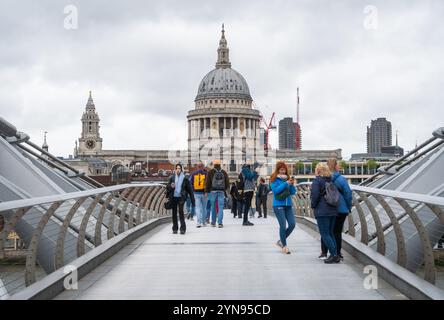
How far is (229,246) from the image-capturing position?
12.9m

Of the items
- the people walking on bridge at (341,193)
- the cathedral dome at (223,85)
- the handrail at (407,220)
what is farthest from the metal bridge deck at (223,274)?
the cathedral dome at (223,85)

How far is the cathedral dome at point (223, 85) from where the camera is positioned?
167750 mm

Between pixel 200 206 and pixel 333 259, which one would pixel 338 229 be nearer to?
pixel 333 259

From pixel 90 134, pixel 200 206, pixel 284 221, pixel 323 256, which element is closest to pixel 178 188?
pixel 200 206

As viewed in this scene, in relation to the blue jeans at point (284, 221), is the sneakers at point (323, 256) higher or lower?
lower

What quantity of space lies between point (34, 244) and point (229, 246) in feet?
19.4

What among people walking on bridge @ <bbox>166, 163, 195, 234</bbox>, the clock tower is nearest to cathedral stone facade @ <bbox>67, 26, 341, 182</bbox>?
the clock tower

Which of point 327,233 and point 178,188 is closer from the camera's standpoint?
point 327,233

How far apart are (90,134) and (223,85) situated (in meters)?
36.9

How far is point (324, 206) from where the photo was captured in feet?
34.8

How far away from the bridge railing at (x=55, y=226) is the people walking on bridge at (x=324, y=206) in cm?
293

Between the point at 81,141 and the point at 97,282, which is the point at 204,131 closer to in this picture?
the point at 81,141

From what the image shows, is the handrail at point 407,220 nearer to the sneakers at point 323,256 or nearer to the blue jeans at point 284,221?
the sneakers at point 323,256

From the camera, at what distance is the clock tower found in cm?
18462
